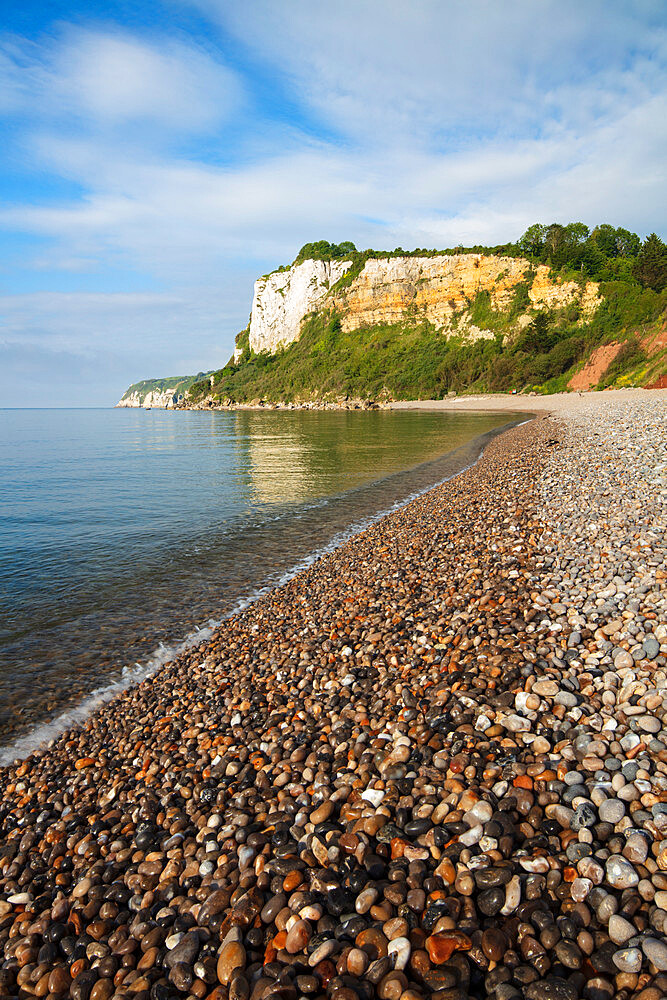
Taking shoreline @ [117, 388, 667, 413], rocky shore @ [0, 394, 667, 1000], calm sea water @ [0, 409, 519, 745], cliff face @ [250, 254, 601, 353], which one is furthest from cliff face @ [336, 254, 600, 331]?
rocky shore @ [0, 394, 667, 1000]

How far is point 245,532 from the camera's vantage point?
1574cm

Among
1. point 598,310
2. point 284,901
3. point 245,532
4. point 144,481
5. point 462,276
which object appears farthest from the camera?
point 462,276

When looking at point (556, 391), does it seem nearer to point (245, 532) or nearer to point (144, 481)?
point (144, 481)

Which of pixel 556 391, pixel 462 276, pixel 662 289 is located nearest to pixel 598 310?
pixel 662 289

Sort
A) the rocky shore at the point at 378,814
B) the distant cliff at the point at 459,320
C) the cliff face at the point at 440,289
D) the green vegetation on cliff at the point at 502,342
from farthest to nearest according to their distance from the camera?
the cliff face at the point at 440,289, the distant cliff at the point at 459,320, the green vegetation on cliff at the point at 502,342, the rocky shore at the point at 378,814

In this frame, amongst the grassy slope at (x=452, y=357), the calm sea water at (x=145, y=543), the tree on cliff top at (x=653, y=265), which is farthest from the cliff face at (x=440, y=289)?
the calm sea water at (x=145, y=543)

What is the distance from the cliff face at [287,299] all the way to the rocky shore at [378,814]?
489 ft

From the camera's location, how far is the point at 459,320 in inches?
4355

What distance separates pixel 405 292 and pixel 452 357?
31.4 m

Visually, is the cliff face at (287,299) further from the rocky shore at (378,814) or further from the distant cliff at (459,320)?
the rocky shore at (378,814)

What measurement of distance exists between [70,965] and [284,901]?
1.54 metres

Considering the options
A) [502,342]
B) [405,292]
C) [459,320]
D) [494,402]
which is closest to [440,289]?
[405,292]

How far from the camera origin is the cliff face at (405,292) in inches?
3898

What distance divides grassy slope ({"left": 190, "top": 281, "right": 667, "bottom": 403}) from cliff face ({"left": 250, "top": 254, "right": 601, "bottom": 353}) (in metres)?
2.59
